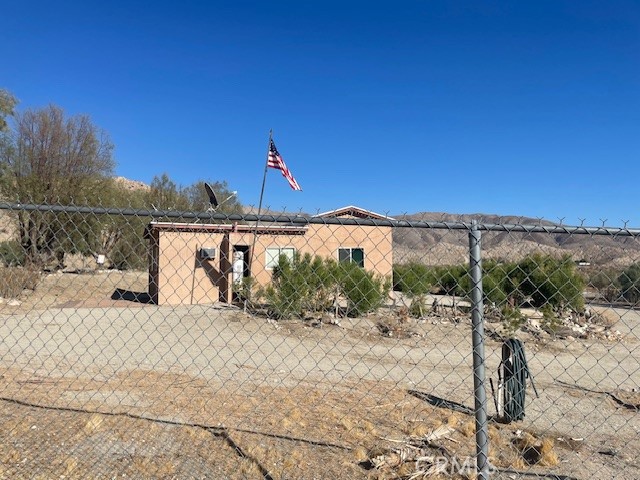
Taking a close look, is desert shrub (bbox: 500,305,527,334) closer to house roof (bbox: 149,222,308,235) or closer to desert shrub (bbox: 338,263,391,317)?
desert shrub (bbox: 338,263,391,317)

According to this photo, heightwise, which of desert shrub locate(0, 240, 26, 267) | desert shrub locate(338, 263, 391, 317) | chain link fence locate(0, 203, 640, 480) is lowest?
chain link fence locate(0, 203, 640, 480)

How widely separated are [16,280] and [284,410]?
50.2ft

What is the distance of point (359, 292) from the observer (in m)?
15.2

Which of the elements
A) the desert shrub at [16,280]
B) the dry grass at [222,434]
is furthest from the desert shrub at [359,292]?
the desert shrub at [16,280]

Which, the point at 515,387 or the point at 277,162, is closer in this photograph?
the point at 515,387

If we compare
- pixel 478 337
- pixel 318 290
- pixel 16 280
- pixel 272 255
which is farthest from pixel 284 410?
pixel 16 280

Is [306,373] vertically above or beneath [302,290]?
beneath

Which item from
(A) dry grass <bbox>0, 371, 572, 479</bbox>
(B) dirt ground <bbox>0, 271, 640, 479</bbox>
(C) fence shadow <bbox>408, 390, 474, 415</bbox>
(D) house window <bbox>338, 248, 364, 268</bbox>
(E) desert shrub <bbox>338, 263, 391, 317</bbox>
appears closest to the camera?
(A) dry grass <bbox>0, 371, 572, 479</bbox>

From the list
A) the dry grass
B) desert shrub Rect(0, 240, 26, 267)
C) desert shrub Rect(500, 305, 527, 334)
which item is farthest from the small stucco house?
the dry grass

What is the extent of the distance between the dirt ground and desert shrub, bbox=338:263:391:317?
2.39 m

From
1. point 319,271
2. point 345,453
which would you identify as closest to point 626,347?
point 319,271

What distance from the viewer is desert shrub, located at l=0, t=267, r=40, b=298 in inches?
676

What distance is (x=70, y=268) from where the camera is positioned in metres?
27.7

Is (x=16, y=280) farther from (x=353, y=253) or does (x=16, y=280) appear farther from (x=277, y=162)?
(x=353, y=253)
